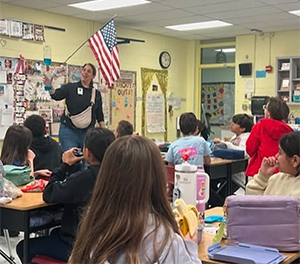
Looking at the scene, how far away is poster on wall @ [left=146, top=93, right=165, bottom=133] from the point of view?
9.10 m

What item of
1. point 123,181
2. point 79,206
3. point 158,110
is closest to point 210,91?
point 158,110

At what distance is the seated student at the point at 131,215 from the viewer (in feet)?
4.69

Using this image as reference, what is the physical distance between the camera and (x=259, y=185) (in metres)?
2.74

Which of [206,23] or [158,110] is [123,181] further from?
[158,110]

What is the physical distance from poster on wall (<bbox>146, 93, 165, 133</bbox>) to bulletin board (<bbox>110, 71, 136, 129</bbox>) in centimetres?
45

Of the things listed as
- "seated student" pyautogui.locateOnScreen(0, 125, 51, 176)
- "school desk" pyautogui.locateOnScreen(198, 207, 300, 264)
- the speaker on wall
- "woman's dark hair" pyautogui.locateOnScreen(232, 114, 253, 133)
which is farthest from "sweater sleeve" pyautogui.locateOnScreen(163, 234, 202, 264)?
the speaker on wall

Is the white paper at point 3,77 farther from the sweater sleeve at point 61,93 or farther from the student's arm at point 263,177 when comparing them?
the student's arm at point 263,177

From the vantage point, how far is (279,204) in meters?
2.09

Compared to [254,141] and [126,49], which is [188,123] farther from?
[126,49]

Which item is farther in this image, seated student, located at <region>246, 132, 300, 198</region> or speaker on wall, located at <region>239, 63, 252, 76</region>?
speaker on wall, located at <region>239, 63, 252, 76</region>

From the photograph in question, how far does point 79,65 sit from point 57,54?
19.4 inches

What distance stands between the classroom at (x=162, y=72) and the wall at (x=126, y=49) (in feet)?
0.05

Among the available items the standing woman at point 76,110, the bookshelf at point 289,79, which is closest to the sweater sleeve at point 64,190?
the standing woman at point 76,110

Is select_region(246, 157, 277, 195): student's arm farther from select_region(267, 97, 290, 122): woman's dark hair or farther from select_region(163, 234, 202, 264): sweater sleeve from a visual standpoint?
select_region(267, 97, 290, 122): woman's dark hair
